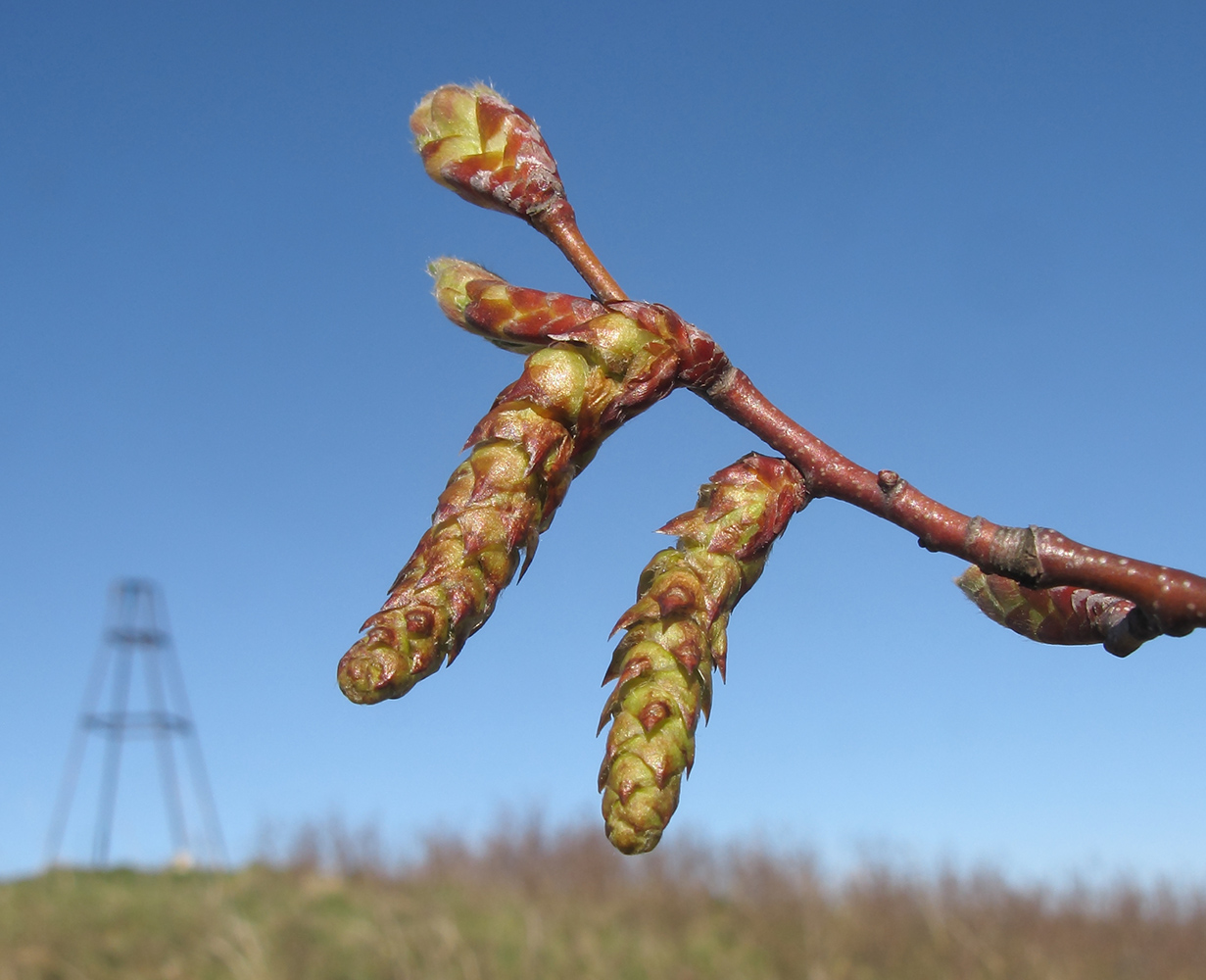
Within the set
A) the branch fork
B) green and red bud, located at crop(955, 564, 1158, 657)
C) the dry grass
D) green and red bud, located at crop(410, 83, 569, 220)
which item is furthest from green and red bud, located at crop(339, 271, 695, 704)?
the dry grass

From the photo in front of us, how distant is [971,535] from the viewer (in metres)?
0.87

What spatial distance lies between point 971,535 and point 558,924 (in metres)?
19.9

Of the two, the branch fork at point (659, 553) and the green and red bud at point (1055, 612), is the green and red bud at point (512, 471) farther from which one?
the green and red bud at point (1055, 612)

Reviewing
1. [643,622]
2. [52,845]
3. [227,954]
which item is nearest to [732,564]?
[643,622]

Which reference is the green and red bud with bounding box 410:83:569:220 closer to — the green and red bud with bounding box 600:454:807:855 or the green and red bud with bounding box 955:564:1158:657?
the green and red bud with bounding box 600:454:807:855

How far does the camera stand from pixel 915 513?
877 millimetres

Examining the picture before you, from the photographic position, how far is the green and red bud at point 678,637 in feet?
2.46

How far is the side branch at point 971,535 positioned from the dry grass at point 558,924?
592 inches

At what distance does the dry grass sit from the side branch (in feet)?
49.4

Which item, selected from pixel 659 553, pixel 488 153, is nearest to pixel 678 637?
pixel 659 553

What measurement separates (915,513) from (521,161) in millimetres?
484

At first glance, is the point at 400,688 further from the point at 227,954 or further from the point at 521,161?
the point at 227,954

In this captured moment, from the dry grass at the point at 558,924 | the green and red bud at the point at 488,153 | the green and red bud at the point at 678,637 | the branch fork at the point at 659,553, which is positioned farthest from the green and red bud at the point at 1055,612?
the dry grass at the point at 558,924

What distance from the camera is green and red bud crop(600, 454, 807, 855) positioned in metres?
0.75
